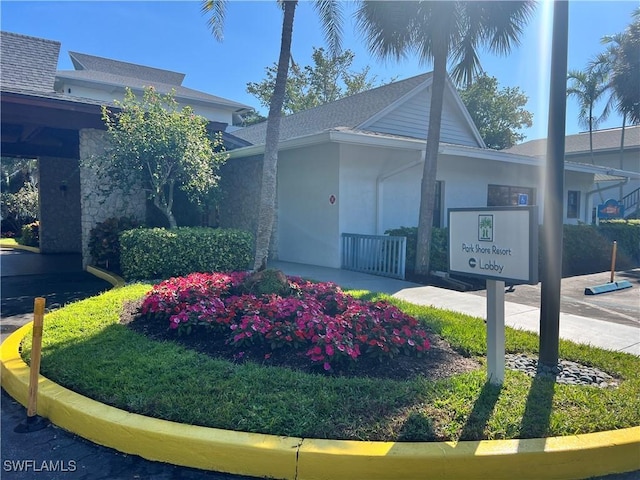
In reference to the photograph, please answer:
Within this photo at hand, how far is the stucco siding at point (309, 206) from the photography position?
36.8 feet

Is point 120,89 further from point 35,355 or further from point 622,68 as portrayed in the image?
point 622,68

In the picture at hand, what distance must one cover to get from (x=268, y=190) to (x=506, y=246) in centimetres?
436

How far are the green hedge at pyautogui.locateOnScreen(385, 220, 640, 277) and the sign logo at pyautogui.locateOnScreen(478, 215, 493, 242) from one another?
22.8ft

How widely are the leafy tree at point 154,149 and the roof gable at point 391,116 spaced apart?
2779 millimetres

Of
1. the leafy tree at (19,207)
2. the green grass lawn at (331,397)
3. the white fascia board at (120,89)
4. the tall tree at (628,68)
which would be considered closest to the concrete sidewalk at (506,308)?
the green grass lawn at (331,397)

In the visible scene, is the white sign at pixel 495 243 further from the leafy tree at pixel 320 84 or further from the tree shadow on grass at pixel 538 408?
Result: the leafy tree at pixel 320 84

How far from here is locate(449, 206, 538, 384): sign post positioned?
339 centimetres

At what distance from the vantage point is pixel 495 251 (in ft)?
11.9

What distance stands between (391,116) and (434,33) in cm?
402

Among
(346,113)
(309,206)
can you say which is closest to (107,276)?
→ (309,206)

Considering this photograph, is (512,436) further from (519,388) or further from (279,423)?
(279,423)

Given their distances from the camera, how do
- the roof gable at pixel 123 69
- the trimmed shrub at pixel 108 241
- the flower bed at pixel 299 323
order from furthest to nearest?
the roof gable at pixel 123 69 < the trimmed shrub at pixel 108 241 < the flower bed at pixel 299 323

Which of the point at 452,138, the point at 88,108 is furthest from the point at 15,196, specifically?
the point at 452,138

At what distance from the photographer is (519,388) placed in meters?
3.78
